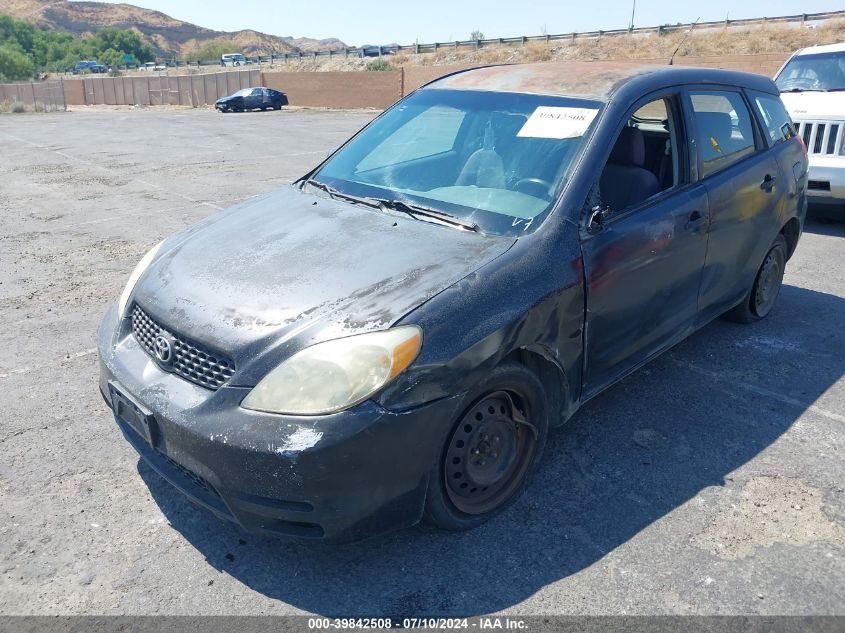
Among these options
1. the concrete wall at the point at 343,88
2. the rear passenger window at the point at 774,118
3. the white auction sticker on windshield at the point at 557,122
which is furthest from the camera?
the concrete wall at the point at 343,88

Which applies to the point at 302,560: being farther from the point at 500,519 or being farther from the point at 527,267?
the point at 527,267

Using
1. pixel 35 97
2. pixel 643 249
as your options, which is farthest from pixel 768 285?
pixel 35 97

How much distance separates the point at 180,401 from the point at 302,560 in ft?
2.64

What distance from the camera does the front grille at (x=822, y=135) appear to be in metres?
7.48

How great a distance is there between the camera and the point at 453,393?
2518 millimetres

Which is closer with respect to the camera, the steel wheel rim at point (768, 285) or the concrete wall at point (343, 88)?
the steel wheel rim at point (768, 285)

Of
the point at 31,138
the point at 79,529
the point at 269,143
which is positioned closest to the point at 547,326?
the point at 79,529

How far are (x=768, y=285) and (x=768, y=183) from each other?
0.92m

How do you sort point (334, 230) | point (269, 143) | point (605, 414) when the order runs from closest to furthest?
point (334, 230), point (605, 414), point (269, 143)

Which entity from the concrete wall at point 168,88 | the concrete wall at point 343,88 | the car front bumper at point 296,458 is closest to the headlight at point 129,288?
the car front bumper at point 296,458

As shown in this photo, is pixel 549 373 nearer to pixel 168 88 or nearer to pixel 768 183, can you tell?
pixel 768 183

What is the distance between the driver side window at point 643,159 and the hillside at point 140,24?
14750 cm

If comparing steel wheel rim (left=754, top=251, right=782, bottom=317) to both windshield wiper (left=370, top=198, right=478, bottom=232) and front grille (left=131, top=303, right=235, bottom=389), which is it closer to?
windshield wiper (left=370, top=198, right=478, bottom=232)

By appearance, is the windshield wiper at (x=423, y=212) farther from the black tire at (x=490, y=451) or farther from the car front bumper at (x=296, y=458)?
the car front bumper at (x=296, y=458)
